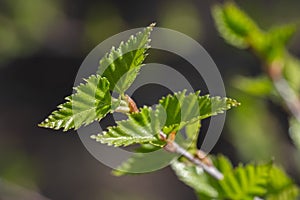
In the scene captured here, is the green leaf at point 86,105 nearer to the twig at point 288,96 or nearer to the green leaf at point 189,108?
the green leaf at point 189,108

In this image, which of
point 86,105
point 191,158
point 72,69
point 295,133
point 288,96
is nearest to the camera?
point 86,105

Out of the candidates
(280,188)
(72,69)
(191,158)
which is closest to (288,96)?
(280,188)

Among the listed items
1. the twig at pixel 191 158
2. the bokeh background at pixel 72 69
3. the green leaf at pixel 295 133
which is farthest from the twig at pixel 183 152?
the bokeh background at pixel 72 69

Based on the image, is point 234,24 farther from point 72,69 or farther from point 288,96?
point 72,69

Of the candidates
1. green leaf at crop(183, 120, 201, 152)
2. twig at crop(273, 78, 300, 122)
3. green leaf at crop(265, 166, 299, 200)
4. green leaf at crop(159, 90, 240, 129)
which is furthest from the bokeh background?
green leaf at crop(159, 90, 240, 129)

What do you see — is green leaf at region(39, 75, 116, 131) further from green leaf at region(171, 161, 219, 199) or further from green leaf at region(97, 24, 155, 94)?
green leaf at region(171, 161, 219, 199)

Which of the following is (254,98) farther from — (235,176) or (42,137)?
(42,137)
